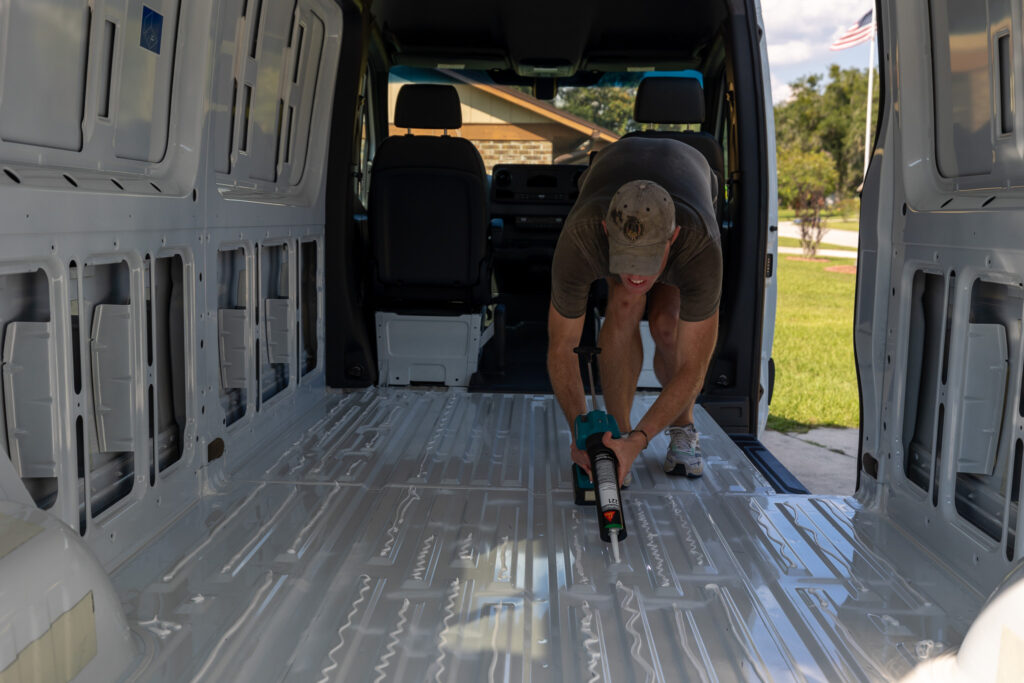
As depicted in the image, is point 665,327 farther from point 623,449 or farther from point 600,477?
point 600,477

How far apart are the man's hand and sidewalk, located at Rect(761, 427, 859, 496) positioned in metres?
2.93

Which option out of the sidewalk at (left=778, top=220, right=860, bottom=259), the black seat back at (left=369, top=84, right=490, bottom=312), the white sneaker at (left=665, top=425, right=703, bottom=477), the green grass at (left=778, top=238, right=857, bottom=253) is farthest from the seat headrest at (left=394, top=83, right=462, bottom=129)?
the green grass at (left=778, top=238, right=857, bottom=253)

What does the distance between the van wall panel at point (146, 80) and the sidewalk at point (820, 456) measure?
4.23 meters

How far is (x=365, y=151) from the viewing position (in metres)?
5.18

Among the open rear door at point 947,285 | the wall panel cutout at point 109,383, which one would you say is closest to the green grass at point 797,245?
the open rear door at point 947,285

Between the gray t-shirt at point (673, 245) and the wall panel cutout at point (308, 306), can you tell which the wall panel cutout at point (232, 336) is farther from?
the gray t-shirt at point (673, 245)

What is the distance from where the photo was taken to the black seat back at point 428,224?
451 centimetres

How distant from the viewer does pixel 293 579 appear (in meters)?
2.31

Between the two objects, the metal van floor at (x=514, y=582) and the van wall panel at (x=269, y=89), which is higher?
the van wall panel at (x=269, y=89)

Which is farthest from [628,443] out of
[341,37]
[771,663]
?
[341,37]

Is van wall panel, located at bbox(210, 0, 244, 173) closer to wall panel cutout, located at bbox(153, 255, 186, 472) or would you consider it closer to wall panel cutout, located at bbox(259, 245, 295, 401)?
wall panel cutout, located at bbox(153, 255, 186, 472)

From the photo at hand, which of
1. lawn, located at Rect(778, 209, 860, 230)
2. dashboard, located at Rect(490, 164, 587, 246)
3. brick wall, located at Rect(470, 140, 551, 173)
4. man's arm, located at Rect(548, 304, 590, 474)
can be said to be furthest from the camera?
lawn, located at Rect(778, 209, 860, 230)

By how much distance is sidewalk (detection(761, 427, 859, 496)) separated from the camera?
570 centimetres

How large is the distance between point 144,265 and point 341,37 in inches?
83.6
